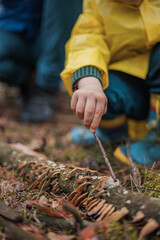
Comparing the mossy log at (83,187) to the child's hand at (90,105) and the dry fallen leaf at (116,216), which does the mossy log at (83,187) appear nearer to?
the dry fallen leaf at (116,216)

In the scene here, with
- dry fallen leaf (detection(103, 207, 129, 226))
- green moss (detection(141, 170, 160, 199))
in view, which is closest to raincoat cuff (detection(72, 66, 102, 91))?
green moss (detection(141, 170, 160, 199))

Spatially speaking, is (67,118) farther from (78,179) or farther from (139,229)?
(139,229)

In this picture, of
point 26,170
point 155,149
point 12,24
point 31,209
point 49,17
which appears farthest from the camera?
point 12,24

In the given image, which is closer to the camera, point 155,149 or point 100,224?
point 100,224

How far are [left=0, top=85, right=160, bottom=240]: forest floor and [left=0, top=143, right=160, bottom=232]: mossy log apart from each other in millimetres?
67

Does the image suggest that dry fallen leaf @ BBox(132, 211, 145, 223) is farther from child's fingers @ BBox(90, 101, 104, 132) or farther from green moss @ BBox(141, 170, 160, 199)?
child's fingers @ BBox(90, 101, 104, 132)

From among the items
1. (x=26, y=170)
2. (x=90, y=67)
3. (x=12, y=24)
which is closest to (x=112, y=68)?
(x=90, y=67)

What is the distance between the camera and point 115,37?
1.66 meters

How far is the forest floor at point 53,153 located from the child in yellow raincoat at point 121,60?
18cm

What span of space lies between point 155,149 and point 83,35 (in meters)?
0.97

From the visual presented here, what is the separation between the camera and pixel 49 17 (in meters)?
2.64

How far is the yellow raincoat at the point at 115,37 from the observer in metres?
1.51

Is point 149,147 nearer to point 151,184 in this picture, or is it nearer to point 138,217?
point 151,184

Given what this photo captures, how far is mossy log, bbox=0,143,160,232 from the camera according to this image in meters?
0.85
